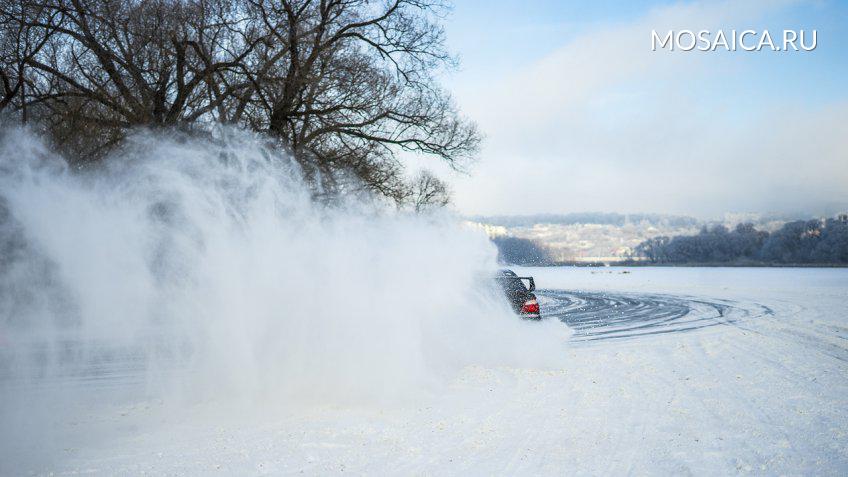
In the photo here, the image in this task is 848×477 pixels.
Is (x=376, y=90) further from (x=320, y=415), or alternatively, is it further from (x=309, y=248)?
(x=320, y=415)

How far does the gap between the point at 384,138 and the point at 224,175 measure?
13103 mm

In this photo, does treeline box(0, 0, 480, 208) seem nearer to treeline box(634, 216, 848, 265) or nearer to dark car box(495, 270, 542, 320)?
dark car box(495, 270, 542, 320)

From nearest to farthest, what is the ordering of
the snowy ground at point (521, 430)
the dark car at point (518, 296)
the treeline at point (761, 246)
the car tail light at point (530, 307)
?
the snowy ground at point (521, 430), the dark car at point (518, 296), the car tail light at point (530, 307), the treeline at point (761, 246)

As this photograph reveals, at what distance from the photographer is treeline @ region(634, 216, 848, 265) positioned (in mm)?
122875

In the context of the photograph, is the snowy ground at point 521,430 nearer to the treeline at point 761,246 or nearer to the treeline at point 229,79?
the treeline at point 229,79

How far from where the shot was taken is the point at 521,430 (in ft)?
20.8

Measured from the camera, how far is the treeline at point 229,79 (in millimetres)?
16109

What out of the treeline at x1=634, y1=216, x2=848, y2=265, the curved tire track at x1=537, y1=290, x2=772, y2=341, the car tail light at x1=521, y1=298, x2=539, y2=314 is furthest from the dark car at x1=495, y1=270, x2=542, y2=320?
the treeline at x1=634, y1=216, x2=848, y2=265

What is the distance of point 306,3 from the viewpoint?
63.4 feet

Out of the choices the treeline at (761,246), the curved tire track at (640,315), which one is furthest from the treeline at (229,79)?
the treeline at (761,246)

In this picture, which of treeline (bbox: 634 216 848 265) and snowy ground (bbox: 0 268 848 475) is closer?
snowy ground (bbox: 0 268 848 475)

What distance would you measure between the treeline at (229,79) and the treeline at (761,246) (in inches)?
4723

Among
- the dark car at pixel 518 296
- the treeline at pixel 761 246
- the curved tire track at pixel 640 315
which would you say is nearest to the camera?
the dark car at pixel 518 296

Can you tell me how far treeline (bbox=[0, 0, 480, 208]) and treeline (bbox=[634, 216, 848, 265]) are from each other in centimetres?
11997
